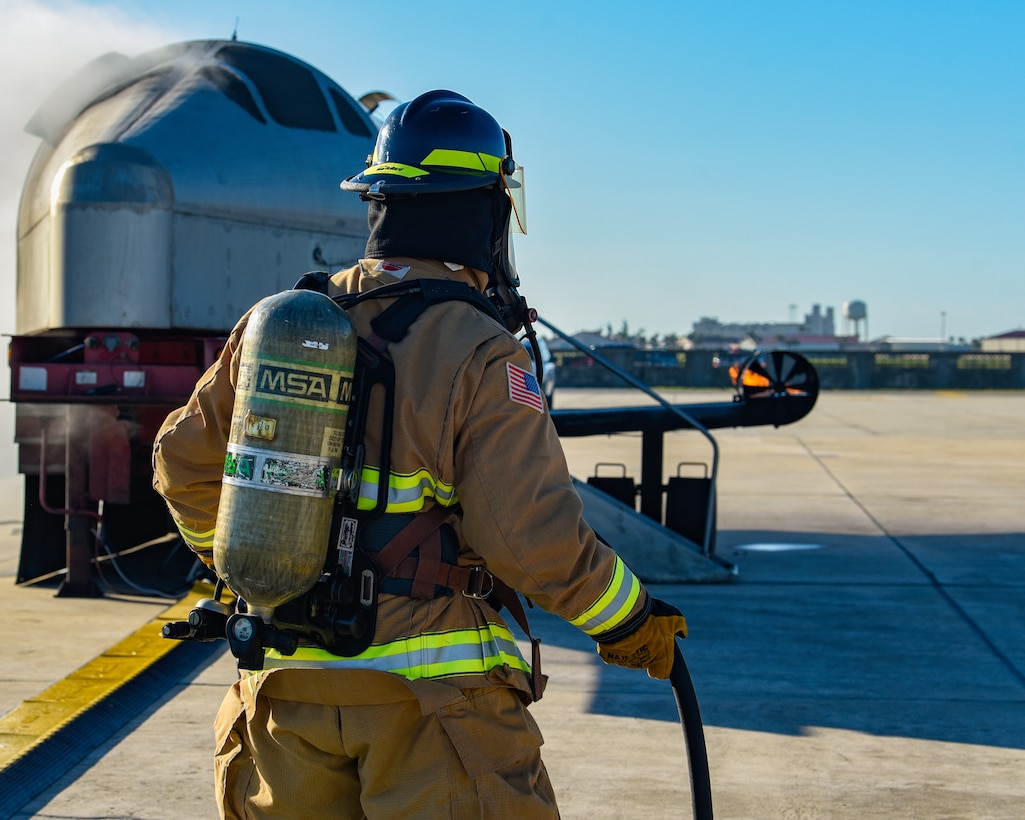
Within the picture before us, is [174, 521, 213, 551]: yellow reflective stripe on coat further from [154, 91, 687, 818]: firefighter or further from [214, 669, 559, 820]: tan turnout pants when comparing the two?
[214, 669, 559, 820]: tan turnout pants

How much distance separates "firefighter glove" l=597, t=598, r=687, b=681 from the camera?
222 centimetres

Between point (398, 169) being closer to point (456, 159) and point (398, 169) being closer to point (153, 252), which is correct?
point (456, 159)

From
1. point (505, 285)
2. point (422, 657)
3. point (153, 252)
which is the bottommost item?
point (422, 657)

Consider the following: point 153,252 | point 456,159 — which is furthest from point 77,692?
point 456,159

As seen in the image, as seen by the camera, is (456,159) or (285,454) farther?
(456,159)

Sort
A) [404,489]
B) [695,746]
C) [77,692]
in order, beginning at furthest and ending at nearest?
1. [77,692]
2. [695,746]
3. [404,489]

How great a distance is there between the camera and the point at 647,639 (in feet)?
7.41

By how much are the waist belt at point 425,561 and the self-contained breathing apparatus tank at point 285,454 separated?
0.13m

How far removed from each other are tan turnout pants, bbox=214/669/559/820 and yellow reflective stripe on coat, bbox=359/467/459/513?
0.31m

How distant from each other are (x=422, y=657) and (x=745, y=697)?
322 cm

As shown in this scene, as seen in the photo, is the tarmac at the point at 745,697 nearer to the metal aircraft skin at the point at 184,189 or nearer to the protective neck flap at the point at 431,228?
the metal aircraft skin at the point at 184,189

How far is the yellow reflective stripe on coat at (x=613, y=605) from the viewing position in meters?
2.13

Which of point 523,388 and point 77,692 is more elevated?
point 523,388

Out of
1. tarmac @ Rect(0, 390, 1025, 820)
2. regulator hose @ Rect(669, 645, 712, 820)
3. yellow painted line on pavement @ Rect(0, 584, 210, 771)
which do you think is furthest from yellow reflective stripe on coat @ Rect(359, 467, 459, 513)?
yellow painted line on pavement @ Rect(0, 584, 210, 771)
